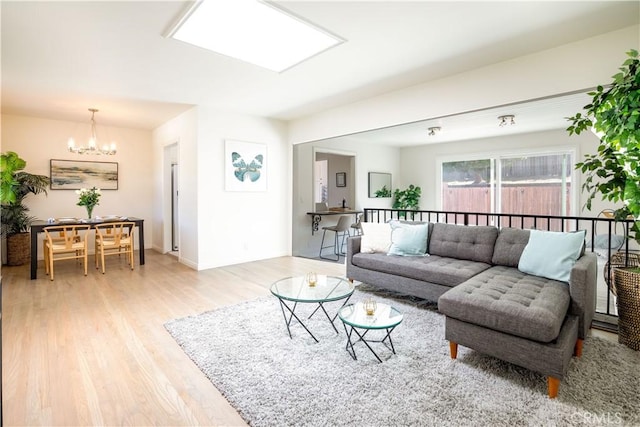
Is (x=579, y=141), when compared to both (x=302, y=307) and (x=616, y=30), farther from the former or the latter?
(x=302, y=307)

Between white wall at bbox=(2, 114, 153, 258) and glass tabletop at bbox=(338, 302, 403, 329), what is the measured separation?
5925 mm

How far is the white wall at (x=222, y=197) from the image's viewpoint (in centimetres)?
509

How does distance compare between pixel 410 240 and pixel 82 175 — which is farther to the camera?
pixel 82 175

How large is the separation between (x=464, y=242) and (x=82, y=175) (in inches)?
258

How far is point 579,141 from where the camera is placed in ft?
20.4

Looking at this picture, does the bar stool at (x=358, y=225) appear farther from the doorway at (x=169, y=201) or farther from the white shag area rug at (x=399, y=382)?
the white shag area rug at (x=399, y=382)

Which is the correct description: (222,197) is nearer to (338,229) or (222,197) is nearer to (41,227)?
(338,229)

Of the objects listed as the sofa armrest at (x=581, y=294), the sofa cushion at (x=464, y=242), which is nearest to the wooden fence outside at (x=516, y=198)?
the sofa cushion at (x=464, y=242)

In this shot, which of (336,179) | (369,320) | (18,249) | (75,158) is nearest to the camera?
(369,320)

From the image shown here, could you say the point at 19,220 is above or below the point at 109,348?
above

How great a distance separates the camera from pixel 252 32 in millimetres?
2857

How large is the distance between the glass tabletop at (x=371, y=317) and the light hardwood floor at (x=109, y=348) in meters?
0.90

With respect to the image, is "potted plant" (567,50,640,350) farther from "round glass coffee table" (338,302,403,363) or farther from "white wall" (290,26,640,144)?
"round glass coffee table" (338,302,403,363)

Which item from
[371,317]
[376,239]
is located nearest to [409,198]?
[376,239]
